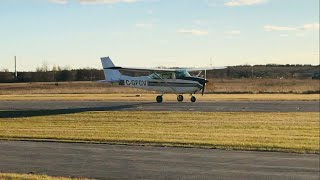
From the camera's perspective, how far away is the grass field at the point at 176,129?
54.0 feet

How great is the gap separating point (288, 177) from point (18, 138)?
10426 mm

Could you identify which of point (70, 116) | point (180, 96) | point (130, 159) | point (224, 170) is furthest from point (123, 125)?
point (180, 96)

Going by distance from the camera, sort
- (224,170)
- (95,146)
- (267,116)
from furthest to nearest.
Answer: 1. (267,116)
2. (95,146)
3. (224,170)

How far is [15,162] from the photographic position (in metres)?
13.2

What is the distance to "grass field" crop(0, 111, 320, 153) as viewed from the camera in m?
16.5

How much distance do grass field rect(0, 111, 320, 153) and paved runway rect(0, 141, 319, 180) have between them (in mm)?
1307

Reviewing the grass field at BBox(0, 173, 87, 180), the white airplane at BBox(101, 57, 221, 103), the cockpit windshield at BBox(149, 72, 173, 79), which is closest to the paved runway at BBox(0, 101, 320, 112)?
the white airplane at BBox(101, 57, 221, 103)

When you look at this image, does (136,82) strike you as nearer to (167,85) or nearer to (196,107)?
(167,85)

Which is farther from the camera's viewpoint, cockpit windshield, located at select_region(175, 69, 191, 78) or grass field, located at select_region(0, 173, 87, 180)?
cockpit windshield, located at select_region(175, 69, 191, 78)

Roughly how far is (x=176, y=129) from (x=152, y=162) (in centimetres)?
777

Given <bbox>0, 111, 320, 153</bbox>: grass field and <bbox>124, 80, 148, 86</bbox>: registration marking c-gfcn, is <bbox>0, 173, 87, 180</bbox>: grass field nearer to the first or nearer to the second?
<bbox>0, 111, 320, 153</bbox>: grass field

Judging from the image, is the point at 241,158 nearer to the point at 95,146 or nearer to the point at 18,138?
the point at 95,146

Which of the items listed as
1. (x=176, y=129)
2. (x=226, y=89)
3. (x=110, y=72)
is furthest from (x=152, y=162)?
(x=226, y=89)

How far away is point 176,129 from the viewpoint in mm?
20750
